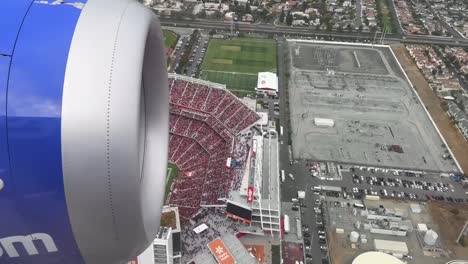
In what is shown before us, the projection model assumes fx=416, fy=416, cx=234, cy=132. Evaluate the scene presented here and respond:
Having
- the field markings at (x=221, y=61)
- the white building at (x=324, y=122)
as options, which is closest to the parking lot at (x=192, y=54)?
the field markings at (x=221, y=61)

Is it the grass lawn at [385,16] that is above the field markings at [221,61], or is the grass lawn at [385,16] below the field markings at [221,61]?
below

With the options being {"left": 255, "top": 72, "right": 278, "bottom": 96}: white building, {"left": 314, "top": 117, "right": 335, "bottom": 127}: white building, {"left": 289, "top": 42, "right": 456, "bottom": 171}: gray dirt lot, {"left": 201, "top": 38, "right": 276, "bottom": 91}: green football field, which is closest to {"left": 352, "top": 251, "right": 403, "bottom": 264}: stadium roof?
{"left": 289, "top": 42, "right": 456, "bottom": 171}: gray dirt lot

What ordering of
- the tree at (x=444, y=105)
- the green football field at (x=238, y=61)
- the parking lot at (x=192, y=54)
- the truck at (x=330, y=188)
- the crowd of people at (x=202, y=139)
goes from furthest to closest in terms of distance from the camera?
the parking lot at (x=192, y=54)
the green football field at (x=238, y=61)
the tree at (x=444, y=105)
the truck at (x=330, y=188)
the crowd of people at (x=202, y=139)

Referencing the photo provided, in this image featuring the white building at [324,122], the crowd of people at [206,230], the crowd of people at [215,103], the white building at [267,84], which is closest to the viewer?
the crowd of people at [206,230]

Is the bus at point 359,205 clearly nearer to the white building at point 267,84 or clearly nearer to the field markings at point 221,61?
the white building at point 267,84

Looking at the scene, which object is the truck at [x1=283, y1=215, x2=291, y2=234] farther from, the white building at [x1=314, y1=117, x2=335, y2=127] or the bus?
the white building at [x1=314, y1=117, x2=335, y2=127]

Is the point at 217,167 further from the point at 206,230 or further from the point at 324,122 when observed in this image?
the point at 324,122

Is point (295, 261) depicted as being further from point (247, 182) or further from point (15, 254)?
point (15, 254)

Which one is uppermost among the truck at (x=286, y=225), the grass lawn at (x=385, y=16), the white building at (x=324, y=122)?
the truck at (x=286, y=225)
